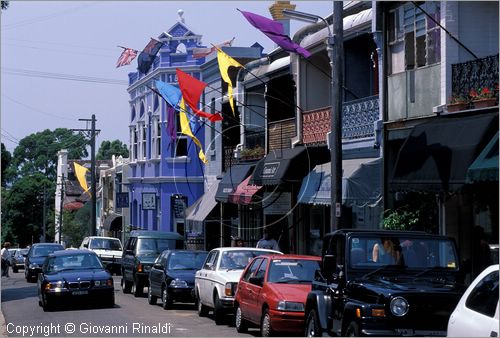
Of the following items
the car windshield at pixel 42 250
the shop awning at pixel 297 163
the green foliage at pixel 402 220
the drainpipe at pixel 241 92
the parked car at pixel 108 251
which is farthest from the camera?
the parked car at pixel 108 251

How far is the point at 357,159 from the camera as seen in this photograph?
2589 centimetres

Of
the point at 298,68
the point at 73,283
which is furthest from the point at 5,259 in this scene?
the point at 73,283

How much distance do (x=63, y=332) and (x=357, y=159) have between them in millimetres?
10930

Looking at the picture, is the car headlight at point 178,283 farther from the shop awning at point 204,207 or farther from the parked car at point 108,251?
the parked car at point 108,251

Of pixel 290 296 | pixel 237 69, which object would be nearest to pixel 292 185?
pixel 237 69

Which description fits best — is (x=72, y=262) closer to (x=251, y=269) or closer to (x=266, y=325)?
(x=251, y=269)

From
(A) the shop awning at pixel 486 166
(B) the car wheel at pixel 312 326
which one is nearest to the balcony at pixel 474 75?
(A) the shop awning at pixel 486 166

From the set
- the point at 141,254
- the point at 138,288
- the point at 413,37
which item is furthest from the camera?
the point at 141,254

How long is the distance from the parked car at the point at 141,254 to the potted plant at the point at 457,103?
1228 centimetres

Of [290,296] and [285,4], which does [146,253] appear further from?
[290,296]

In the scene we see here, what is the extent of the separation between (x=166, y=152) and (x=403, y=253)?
118 ft

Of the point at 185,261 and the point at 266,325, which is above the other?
the point at 185,261

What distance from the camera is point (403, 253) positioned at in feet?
42.7

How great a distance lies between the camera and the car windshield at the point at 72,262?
24156 millimetres
